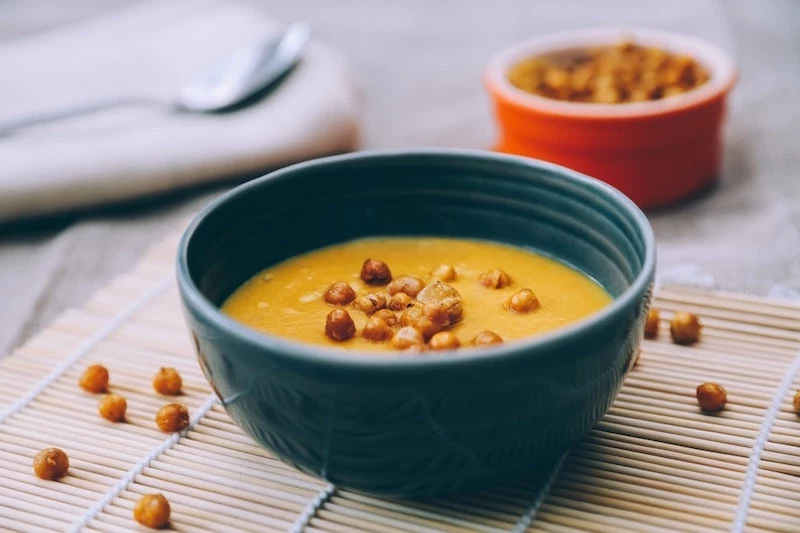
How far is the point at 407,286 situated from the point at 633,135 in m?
0.82

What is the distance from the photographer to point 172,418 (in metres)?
1.08

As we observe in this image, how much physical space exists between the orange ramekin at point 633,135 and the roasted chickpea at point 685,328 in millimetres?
588

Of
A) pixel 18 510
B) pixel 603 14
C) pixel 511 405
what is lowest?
pixel 603 14

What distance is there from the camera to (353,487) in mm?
886

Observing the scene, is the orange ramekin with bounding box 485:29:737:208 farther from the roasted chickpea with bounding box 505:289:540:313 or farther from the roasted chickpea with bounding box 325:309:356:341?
the roasted chickpea with bounding box 325:309:356:341

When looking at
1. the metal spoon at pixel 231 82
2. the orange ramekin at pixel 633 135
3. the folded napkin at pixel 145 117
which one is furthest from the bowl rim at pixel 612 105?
the metal spoon at pixel 231 82

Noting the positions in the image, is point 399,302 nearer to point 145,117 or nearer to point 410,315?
point 410,315

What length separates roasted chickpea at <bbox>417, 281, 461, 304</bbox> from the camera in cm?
107

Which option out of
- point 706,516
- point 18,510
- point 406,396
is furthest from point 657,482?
point 18,510

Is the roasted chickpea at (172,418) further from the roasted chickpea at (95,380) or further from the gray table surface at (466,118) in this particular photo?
the gray table surface at (466,118)

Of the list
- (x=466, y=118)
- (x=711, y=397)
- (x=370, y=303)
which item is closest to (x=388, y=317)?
(x=370, y=303)

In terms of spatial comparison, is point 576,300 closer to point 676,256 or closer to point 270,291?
point 270,291

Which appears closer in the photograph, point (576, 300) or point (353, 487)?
point (353, 487)

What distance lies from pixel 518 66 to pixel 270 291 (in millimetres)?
1084
